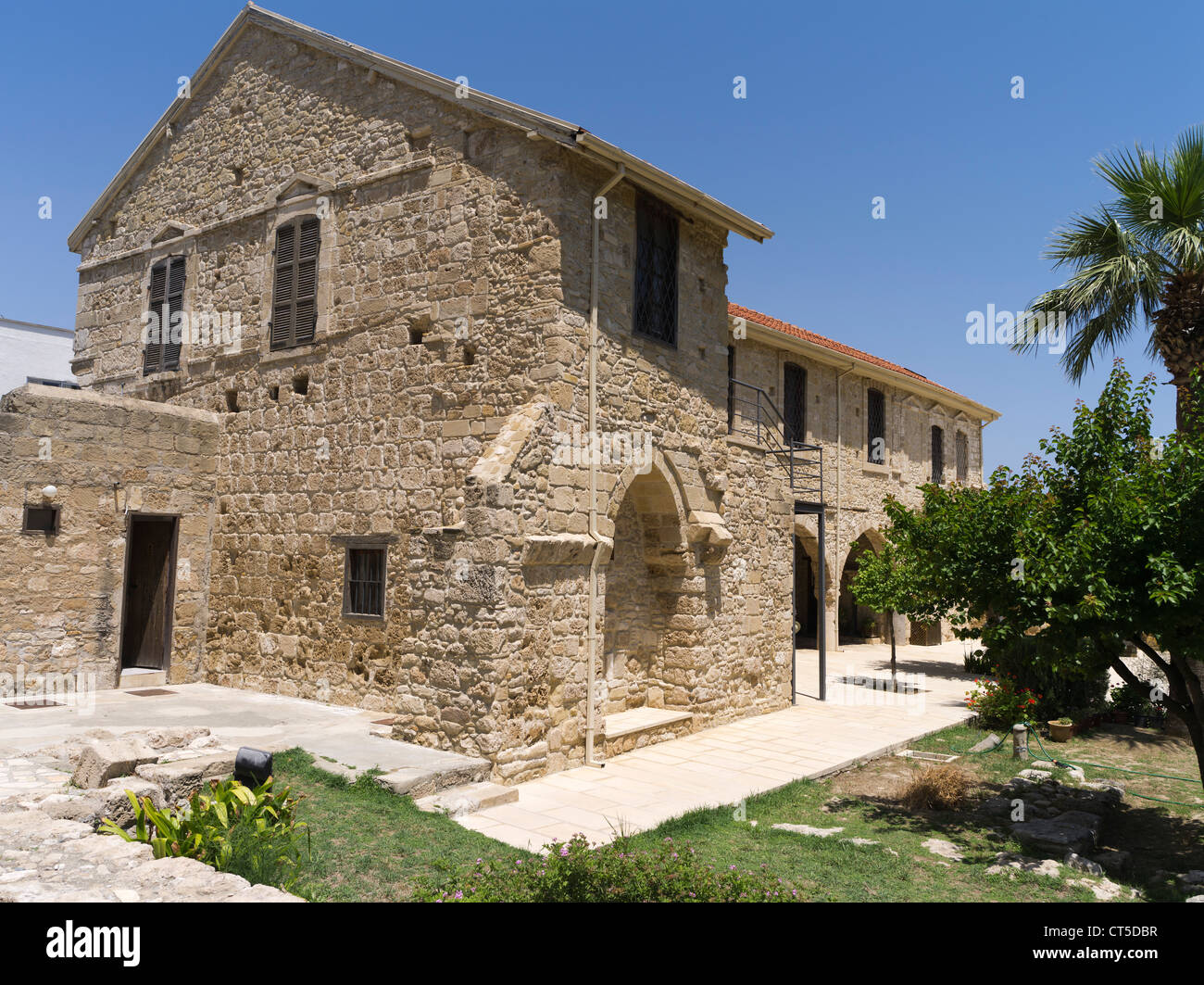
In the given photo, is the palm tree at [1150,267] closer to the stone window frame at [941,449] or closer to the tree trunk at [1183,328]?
the tree trunk at [1183,328]

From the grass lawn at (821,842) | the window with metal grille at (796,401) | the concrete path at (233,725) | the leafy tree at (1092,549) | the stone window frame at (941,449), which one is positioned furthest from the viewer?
the stone window frame at (941,449)

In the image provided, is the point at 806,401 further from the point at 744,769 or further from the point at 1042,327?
the point at 744,769

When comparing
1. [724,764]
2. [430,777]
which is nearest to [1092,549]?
[724,764]


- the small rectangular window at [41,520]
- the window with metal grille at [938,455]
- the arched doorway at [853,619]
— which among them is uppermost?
the window with metal grille at [938,455]

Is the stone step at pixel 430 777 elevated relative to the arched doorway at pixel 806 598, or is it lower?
lower

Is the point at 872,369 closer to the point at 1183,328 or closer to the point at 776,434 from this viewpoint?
the point at 776,434

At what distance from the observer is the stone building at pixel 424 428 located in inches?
348

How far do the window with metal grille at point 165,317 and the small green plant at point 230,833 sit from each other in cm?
933

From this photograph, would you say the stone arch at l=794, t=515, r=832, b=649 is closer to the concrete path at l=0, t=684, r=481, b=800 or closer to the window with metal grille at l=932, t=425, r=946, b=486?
the window with metal grille at l=932, t=425, r=946, b=486

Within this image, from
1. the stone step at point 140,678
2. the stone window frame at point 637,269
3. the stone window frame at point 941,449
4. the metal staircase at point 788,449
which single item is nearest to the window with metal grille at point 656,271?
the stone window frame at point 637,269

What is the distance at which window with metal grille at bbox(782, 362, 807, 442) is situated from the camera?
19500 millimetres

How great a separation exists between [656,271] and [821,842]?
22.6ft

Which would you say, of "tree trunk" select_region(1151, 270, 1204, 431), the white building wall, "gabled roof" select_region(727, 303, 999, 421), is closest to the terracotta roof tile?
"gabled roof" select_region(727, 303, 999, 421)
